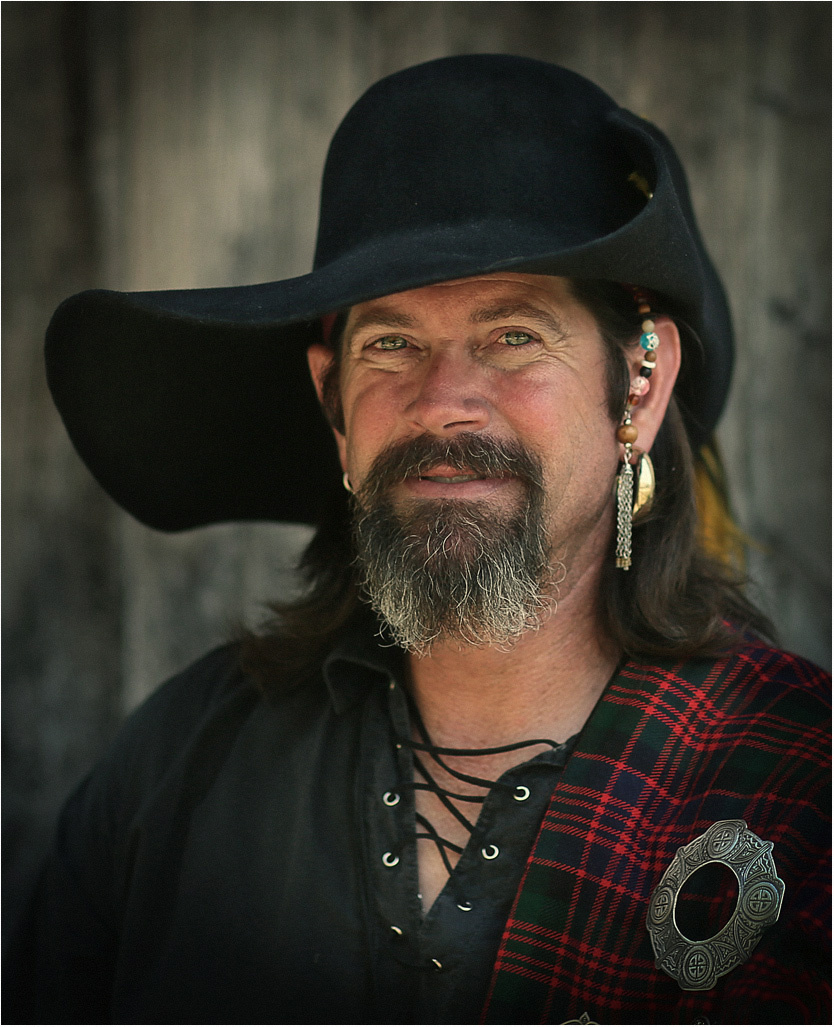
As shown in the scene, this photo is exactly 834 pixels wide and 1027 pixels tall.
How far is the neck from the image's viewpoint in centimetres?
197

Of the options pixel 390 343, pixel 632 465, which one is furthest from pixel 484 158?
pixel 632 465

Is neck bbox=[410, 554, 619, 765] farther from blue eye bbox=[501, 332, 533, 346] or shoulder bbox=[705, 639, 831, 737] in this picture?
blue eye bbox=[501, 332, 533, 346]

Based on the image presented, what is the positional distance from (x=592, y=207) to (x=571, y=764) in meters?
1.03

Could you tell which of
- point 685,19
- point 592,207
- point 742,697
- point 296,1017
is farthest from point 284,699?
point 685,19

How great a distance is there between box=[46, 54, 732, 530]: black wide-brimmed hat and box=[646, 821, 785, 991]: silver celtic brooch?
0.97m

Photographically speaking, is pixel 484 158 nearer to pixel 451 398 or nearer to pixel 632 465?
pixel 451 398

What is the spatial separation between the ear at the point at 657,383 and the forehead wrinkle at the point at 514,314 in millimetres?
227

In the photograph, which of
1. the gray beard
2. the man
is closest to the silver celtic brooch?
the man

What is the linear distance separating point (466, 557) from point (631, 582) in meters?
0.40

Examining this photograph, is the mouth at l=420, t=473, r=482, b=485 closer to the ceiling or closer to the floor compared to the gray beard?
closer to the ceiling

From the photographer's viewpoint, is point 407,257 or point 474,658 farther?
point 474,658

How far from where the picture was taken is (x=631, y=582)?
2.04 metres

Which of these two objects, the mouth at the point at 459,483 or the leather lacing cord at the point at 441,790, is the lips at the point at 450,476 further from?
the leather lacing cord at the point at 441,790

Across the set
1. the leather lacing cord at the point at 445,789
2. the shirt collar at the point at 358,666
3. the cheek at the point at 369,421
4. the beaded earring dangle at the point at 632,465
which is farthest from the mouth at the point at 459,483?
the leather lacing cord at the point at 445,789
